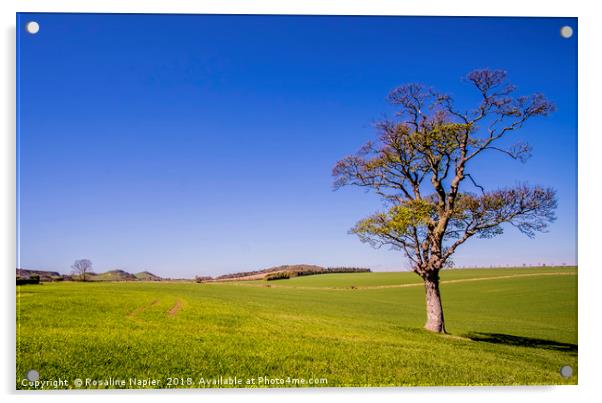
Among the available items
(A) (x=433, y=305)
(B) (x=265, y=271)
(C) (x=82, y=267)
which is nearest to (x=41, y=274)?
(C) (x=82, y=267)

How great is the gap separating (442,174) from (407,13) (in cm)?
250

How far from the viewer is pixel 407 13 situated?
24.3ft

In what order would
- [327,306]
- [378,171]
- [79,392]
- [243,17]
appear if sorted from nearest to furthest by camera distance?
1. [79,392]
2. [243,17]
3. [378,171]
4. [327,306]

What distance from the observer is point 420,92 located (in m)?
7.61

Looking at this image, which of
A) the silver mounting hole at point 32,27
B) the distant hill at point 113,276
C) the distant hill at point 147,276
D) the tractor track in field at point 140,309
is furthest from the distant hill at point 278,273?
the silver mounting hole at point 32,27

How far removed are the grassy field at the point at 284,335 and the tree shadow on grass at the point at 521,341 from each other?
0.06ft

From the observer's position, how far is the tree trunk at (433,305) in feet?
27.2

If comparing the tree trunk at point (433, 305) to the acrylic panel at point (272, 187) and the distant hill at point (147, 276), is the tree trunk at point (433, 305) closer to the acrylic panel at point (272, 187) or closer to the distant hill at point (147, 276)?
the acrylic panel at point (272, 187)

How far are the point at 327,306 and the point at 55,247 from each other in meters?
4.51

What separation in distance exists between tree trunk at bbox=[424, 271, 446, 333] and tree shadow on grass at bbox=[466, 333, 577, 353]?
1.69 ft

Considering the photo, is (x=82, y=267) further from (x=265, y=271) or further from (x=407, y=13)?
(x=407, y=13)

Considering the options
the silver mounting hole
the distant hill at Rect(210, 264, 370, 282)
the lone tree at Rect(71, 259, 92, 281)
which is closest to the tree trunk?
the distant hill at Rect(210, 264, 370, 282)
